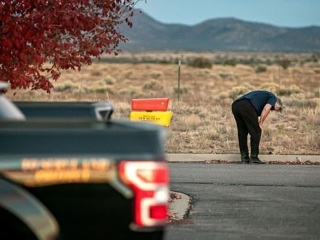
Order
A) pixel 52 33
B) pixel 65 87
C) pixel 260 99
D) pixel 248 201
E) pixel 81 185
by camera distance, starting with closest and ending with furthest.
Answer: pixel 81 185 → pixel 52 33 → pixel 248 201 → pixel 260 99 → pixel 65 87

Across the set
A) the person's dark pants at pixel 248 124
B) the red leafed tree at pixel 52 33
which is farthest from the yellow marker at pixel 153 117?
the person's dark pants at pixel 248 124

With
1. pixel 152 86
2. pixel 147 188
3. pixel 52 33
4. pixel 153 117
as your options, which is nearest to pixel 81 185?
pixel 147 188

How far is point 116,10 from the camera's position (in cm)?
1142

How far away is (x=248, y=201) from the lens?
11234 mm

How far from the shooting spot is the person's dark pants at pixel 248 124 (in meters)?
16.0

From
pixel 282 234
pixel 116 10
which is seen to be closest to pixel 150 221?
pixel 282 234

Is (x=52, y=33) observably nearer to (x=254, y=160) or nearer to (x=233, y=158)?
(x=254, y=160)

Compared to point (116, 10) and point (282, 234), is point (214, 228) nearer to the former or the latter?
point (282, 234)

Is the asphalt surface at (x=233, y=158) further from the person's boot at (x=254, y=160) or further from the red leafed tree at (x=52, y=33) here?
the red leafed tree at (x=52, y=33)

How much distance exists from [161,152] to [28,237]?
2.80ft

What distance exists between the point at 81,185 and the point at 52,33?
6103 mm

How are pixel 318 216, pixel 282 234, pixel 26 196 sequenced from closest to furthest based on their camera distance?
pixel 26 196
pixel 282 234
pixel 318 216

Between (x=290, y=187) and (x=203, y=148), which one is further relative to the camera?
(x=203, y=148)

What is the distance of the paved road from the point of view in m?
9.02
